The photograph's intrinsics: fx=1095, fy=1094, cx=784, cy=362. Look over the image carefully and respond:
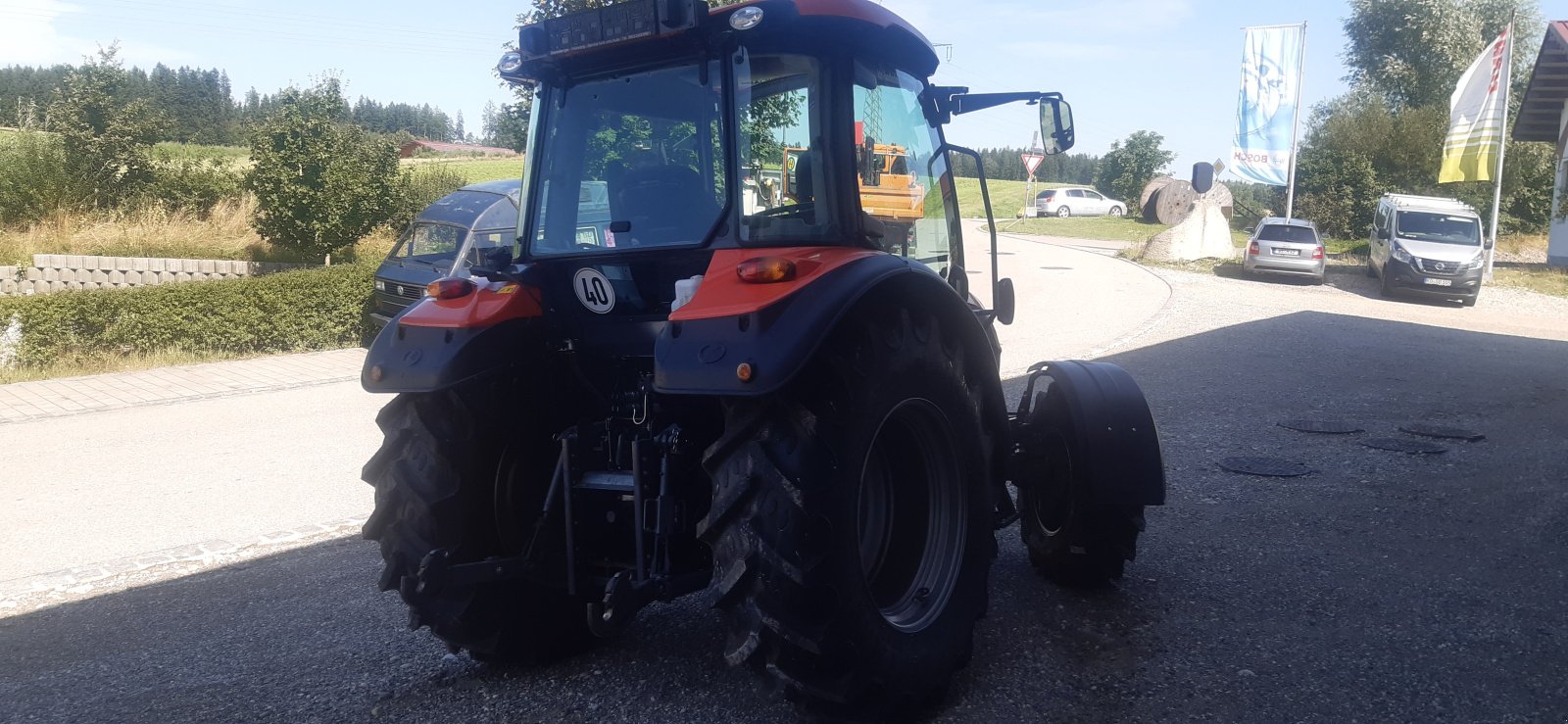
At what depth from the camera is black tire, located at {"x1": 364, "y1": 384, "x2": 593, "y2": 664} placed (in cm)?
359

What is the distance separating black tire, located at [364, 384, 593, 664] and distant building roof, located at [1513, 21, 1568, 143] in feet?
104

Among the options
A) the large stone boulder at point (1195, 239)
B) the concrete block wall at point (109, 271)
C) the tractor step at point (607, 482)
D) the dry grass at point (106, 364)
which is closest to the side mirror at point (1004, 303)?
the tractor step at point (607, 482)

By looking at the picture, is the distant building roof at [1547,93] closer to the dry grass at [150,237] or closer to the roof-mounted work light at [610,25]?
the dry grass at [150,237]

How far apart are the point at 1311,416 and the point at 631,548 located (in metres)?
7.76

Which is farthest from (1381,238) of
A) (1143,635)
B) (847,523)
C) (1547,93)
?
(847,523)

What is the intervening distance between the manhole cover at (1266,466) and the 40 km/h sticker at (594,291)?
17.1 ft

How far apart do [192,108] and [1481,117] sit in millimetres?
53262

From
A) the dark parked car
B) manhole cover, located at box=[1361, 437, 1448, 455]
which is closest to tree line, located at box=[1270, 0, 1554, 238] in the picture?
manhole cover, located at box=[1361, 437, 1448, 455]

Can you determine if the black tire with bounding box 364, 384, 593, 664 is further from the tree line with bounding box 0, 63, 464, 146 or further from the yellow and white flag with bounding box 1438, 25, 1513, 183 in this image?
the yellow and white flag with bounding box 1438, 25, 1513, 183

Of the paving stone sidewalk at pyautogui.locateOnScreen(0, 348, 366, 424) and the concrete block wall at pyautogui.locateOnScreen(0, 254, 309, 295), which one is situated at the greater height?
the concrete block wall at pyautogui.locateOnScreen(0, 254, 309, 295)

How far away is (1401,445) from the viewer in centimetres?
831

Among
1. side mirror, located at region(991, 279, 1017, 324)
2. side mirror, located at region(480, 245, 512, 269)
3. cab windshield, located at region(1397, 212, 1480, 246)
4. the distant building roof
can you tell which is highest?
the distant building roof

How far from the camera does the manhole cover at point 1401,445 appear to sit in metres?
8.13

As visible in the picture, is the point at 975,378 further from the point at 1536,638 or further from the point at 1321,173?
the point at 1321,173
